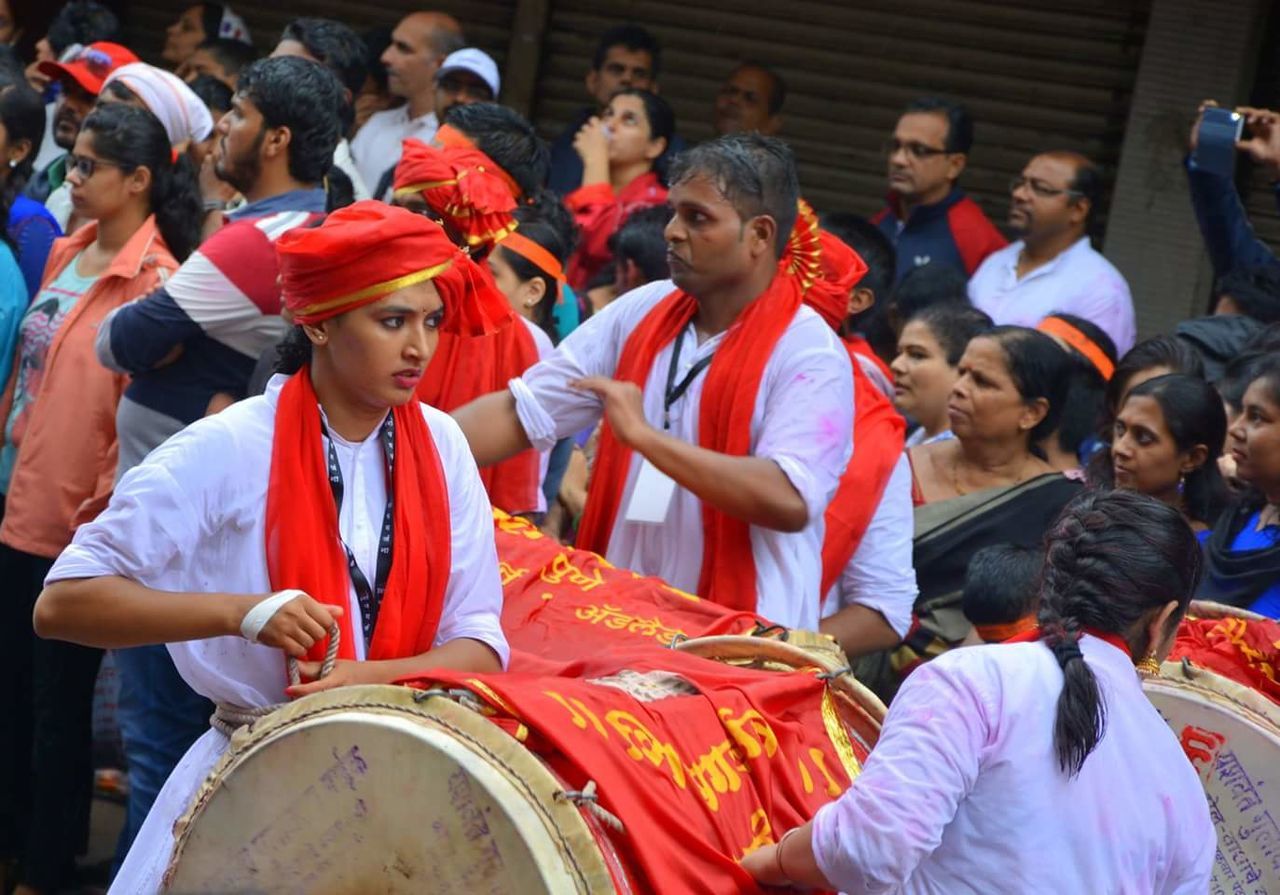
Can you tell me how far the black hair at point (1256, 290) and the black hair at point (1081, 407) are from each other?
0.74m

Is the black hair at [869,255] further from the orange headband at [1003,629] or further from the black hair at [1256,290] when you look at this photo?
the orange headband at [1003,629]

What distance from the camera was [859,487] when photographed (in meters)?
5.07

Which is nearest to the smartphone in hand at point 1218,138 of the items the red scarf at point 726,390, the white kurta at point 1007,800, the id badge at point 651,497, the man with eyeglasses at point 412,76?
the red scarf at point 726,390

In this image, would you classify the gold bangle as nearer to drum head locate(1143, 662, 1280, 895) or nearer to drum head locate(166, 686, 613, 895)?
drum head locate(166, 686, 613, 895)

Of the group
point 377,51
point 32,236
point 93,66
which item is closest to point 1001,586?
point 32,236

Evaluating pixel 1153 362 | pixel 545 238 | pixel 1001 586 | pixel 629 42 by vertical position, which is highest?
pixel 629 42

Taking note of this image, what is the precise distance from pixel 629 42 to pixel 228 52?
5.47 feet

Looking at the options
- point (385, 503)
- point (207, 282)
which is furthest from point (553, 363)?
point (385, 503)

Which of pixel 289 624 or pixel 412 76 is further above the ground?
pixel 412 76

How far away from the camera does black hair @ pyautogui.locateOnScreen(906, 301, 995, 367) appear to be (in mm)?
6176

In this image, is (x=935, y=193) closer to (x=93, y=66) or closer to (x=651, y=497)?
(x=93, y=66)

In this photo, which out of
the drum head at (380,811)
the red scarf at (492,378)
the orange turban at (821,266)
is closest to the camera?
the drum head at (380,811)

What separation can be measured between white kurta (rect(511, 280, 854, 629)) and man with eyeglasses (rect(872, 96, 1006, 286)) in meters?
2.88

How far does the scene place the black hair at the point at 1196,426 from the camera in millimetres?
5145
